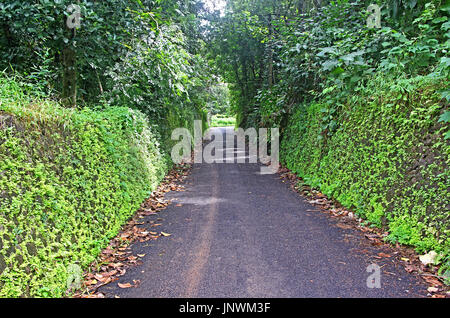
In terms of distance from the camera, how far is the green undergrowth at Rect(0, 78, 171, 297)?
2.68m

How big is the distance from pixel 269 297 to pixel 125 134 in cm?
456

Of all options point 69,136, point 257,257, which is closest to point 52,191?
point 69,136

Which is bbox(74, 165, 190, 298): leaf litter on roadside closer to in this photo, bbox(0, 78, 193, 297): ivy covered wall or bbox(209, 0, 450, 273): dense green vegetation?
bbox(0, 78, 193, 297): ivy covered wall

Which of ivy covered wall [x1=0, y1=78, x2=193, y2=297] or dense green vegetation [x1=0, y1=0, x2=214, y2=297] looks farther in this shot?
dense green vegetation [x1=0, y1=0, x2=214, y2=297]

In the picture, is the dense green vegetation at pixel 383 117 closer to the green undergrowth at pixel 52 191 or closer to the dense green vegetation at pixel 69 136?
the dense green vegetation at pixel 69 136

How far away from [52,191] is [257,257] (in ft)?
8.67

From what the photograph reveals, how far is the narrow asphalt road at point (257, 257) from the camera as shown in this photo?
3.24 metres

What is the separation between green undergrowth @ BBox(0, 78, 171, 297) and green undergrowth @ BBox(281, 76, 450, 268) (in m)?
4.23

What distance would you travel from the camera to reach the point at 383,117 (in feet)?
16.7

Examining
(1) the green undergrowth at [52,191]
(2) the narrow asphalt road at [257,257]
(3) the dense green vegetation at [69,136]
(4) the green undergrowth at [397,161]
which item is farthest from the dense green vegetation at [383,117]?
(1) the green undergrowth at [52,191]

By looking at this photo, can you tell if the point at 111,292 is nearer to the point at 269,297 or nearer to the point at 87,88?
the point at 269,297

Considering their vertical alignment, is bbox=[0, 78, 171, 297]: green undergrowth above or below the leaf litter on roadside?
above

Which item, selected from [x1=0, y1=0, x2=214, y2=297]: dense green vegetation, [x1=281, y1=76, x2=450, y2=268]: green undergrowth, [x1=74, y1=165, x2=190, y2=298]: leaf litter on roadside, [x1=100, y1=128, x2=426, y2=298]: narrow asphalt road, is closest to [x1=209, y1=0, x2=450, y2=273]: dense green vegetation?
[x1=281, y1=76, x2=450, y2=268]: green undergrowth

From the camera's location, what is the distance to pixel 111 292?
3266 mm
